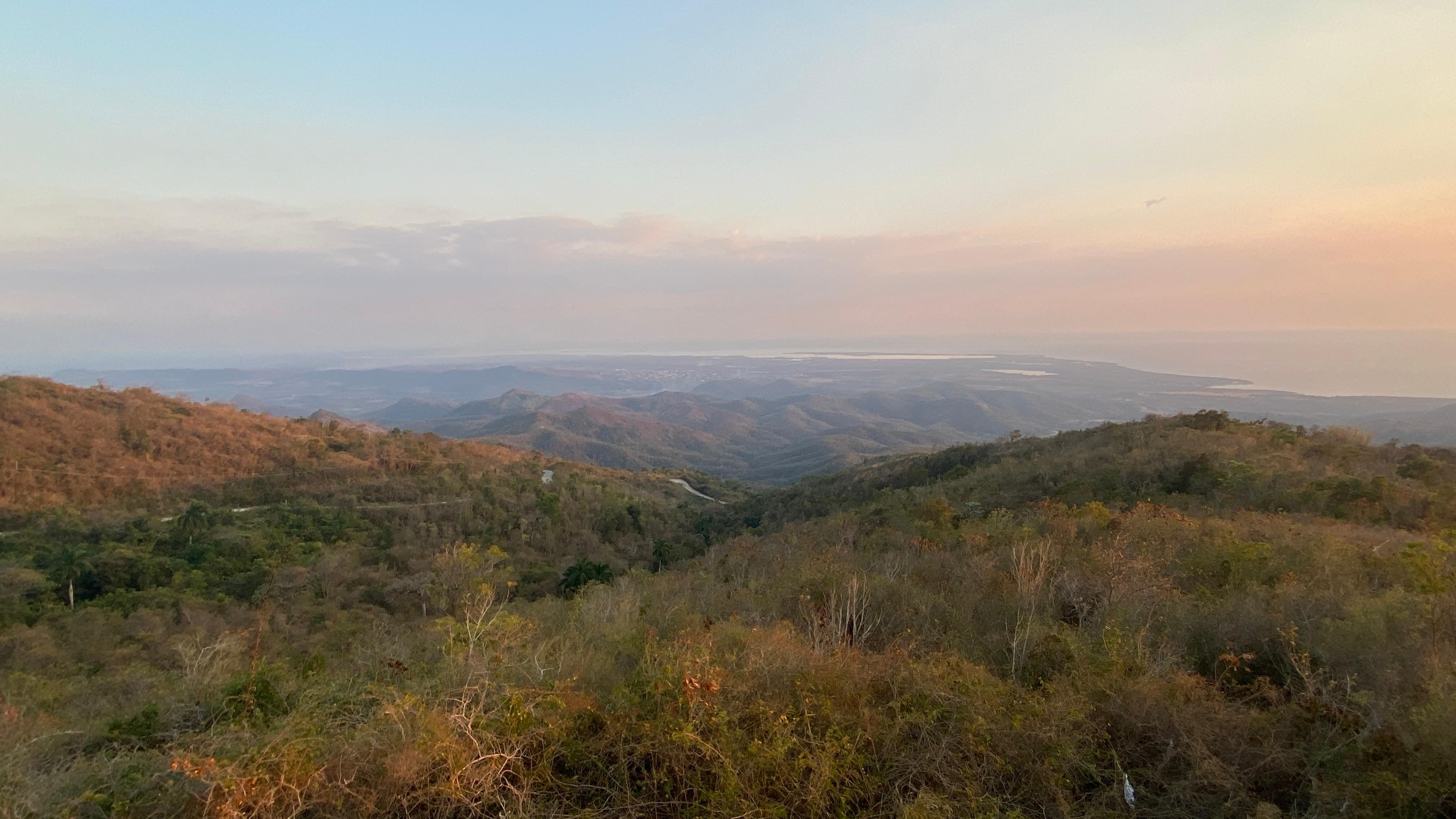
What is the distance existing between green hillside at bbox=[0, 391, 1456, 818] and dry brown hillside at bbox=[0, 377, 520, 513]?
11.3 m

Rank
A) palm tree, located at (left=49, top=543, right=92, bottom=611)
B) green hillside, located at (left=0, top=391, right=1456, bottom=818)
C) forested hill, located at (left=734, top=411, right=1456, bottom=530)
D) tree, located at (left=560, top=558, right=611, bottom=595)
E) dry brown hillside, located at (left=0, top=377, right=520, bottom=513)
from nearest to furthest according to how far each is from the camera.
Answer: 1. green hillside, located at (left=0, top=391, right=1456, bottom=818)
2. forested hill, located at (left=734, top=411, right=1456, bottom=530)
3. palm tree, located at (left=49, top=543, right=92, bottom=611)
4. tree, located at (left=560, top=558, right=611, bottom=595)
5. dry brown hillside, located at (left=0, top=377, right=520, bottom=513)

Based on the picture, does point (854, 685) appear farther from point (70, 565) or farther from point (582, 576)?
point (70, 565)

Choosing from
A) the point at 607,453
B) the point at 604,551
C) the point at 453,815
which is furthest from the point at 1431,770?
the point at 607,453

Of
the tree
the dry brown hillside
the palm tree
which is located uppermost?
the dry brown hillside

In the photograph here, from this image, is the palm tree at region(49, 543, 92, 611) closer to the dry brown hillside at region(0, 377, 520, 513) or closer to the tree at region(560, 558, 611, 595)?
the dry brown hillside at region(0, 377, 520, 513)

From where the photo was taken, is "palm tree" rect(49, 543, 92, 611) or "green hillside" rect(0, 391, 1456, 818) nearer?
"green hillside" rect(0, 391, 1456, 818)

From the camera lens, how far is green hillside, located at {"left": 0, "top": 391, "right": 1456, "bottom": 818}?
341 centimetres

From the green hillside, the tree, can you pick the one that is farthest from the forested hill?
the tree

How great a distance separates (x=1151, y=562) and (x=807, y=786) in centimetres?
809

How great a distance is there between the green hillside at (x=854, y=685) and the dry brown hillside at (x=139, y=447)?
1125 centimetres

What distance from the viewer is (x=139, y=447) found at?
27.3 meters

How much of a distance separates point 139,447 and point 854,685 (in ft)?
123

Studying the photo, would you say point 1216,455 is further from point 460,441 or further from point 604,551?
point 460,441

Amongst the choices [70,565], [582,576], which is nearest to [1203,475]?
[582,576]
